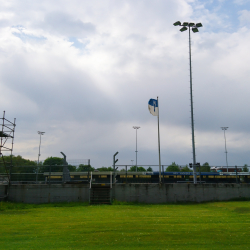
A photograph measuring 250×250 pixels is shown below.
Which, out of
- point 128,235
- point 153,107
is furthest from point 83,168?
point 128,235

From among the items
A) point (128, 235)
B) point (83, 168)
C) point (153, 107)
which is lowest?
point (128, 235)

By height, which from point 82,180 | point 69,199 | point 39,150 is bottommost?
point 69,199

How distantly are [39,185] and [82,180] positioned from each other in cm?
369

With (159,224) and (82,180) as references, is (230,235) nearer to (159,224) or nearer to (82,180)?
(159,224)

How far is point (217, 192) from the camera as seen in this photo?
71.2ft

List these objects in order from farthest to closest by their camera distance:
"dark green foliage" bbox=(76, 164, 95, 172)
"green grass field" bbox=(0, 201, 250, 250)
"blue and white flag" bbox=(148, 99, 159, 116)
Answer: "blue and white flag" bbox=(148, 99, 159, 116), "dark green foliage" bbox=(76, 164, 95, 172), "green grass field" bbox=(0, 201, 250, 250)

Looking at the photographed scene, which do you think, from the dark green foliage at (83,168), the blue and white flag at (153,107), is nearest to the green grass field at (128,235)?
the dark green foliage at (83,168)

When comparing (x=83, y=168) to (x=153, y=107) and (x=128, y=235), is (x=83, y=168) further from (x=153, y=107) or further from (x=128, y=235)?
(x=128, y=235)

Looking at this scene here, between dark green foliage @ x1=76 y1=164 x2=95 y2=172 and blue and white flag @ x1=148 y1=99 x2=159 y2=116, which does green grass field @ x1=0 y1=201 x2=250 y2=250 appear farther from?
blue and white flag @ x1=148 y1=99 x2=159 y2=116

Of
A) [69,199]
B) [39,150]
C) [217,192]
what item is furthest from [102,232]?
[39,150]

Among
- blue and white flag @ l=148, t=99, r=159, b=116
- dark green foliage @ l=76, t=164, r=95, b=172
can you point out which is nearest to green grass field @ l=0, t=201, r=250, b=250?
dark green foliage @ l=76, t=164, r=95, b=172

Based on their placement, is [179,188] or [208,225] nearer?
[208,225]

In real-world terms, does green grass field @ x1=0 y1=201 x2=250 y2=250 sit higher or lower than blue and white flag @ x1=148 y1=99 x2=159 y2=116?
lower

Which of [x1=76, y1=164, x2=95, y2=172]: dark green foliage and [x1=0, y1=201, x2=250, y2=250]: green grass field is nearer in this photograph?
[x1=0, y1=201, x2=250, y2=250]: green grass field
